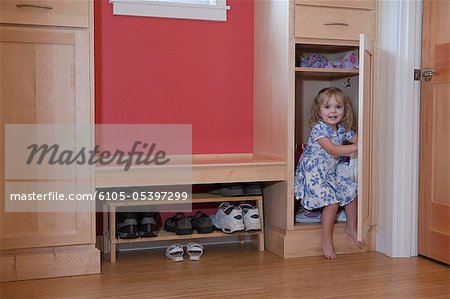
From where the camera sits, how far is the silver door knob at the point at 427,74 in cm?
274

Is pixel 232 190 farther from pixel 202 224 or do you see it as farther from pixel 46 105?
pixel 46 105

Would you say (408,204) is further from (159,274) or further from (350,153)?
(159,274)

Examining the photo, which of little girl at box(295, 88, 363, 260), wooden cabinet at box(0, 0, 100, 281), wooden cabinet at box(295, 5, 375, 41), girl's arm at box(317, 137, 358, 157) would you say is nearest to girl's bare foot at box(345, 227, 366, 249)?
little girl at box(295, 88, 363, 260)

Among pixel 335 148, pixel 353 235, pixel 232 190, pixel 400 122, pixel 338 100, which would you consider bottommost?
pixel 353 235

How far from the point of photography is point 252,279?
8.14ft

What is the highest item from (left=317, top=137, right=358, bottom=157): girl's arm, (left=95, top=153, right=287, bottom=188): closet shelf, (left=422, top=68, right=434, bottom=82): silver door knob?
(left=422, top=68, right=434, bottom=82): silver door knob

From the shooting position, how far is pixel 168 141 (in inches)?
122

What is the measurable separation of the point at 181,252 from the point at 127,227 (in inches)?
12.0

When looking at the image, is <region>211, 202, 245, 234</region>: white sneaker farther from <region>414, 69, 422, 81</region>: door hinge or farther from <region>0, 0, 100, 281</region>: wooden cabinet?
<region>414, 69, 422, 81</region>: door hinge

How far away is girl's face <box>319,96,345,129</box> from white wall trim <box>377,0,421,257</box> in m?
0.23

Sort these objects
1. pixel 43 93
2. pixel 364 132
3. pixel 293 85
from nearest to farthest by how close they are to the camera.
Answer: pixel 43 93, pixel 364 132, pixel 293 85

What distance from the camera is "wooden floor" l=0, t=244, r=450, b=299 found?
2.27 m

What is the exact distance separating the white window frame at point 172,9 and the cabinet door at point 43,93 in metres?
0.52

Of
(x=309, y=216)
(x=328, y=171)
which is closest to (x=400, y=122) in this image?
(x=328, y=171)
